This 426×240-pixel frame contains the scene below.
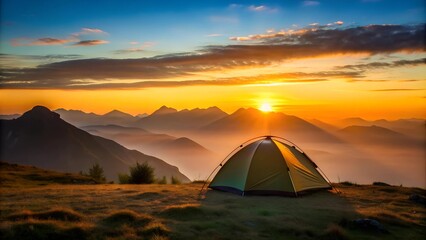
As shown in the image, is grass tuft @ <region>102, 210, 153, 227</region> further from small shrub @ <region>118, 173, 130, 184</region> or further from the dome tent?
small shrub @ <region>118, 173, 130, 184</region>

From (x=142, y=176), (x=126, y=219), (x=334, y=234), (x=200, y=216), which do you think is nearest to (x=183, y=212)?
(x=200, y=216)

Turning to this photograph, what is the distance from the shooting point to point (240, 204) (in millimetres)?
19438

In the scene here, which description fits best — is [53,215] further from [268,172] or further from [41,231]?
[268,172]

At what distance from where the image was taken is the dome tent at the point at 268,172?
2241cm

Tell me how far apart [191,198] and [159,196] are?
1819 millimetres

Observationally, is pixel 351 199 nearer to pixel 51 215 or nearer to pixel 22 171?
pixel 51 215

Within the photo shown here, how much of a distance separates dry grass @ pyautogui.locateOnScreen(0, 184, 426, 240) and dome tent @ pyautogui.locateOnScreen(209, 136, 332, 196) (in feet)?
2.79

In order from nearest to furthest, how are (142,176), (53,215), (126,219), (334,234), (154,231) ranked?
1. (154,231)
2. (334,234)
3. (126,219)
4. (53,215)
5. (142,176)

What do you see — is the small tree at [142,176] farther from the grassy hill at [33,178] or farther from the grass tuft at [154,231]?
the grass tuft at [154,231]

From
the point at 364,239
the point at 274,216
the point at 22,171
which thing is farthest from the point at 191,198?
the point at 22,171

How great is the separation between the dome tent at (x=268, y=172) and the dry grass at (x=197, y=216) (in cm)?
85

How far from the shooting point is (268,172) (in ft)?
75.3

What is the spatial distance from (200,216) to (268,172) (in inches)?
307

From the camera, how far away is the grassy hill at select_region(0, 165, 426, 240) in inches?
526
